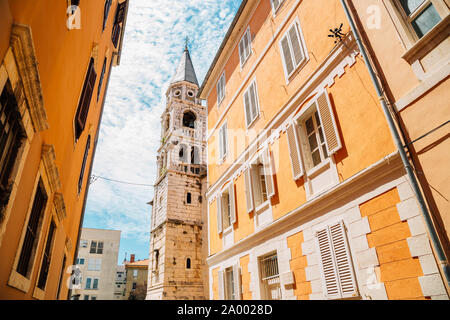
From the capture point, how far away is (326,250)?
644 cm

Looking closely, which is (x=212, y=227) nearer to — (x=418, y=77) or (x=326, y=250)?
(x=326, y=250)

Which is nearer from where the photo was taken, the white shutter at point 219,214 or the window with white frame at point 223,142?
the white shutter at point 219,214

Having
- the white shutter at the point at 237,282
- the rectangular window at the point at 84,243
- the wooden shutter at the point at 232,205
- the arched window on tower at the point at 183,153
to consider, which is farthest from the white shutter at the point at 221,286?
the rectangular window at the point at 84,243

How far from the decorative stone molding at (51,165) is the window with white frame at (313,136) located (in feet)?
18.2

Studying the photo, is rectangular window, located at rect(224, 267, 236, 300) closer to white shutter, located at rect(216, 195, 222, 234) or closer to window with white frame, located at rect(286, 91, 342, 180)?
white shutter, located at rect(216, 195, 222, 234)

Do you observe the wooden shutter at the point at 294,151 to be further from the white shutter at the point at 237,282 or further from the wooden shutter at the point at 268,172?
the white shutter at the point at 237,282

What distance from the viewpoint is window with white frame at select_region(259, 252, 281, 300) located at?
8333 millimetres

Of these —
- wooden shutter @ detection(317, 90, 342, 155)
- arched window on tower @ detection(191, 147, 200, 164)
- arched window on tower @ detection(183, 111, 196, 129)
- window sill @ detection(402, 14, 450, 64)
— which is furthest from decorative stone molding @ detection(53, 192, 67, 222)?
arched window on tower @ detection(183, 111, 196, 129)

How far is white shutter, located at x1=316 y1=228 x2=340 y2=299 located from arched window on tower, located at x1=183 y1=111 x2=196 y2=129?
2882cm

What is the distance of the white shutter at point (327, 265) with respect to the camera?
238 inches

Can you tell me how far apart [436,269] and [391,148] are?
83.9 inches

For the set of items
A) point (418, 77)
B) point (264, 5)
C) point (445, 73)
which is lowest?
point (445, 73)

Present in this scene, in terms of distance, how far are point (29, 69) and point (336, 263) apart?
6.22 m
